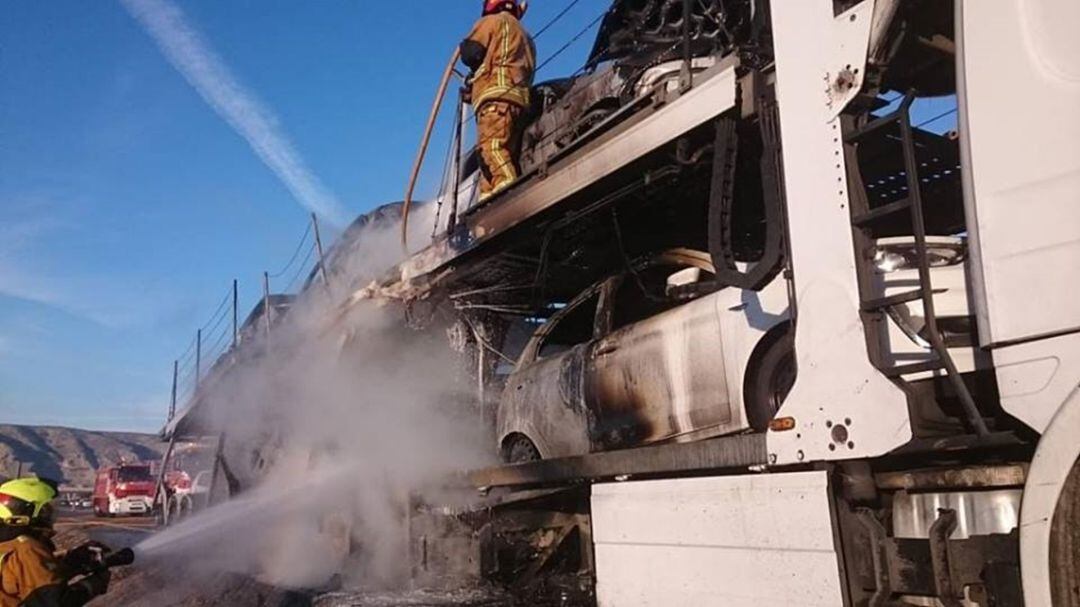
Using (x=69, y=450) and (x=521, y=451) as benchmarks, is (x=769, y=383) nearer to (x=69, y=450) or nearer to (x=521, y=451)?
(x=521, y=451)

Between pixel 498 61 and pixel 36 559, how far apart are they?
491cm

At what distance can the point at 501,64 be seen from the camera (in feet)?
23.0

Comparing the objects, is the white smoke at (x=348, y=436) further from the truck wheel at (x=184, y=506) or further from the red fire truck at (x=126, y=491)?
the red fire truck at (x=126, y=491)

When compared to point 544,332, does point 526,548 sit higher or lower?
lower

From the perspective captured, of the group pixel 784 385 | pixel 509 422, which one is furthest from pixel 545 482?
pixel 784 385

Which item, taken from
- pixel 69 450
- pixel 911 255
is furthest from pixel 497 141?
pixel 69 450

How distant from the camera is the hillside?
72688 millimetres

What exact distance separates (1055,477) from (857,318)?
82cm

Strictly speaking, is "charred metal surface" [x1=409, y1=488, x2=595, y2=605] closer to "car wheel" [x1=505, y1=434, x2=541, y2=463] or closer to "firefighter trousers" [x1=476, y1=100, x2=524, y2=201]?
"car wheel" [x1=505, y1=434, x2=541, y2=463]

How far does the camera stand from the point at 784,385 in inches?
164

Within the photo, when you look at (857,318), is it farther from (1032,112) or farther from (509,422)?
(509,422)

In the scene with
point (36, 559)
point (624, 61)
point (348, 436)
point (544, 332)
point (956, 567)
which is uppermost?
point (624, 61)

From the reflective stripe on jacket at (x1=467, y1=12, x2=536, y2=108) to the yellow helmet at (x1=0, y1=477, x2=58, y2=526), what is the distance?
14.6 ft

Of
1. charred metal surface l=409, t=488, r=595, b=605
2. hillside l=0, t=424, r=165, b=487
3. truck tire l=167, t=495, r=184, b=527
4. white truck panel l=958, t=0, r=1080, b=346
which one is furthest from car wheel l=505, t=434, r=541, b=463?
hillside l=0, t=424, r=165, b=487
